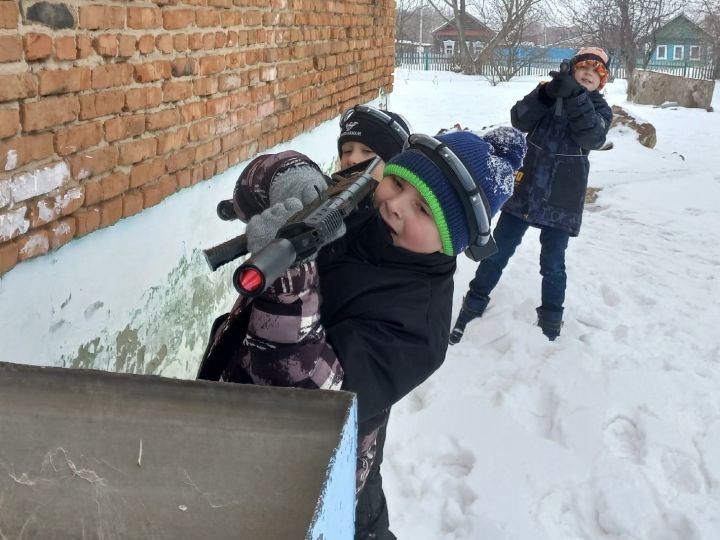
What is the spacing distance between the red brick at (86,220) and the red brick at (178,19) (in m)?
0.71

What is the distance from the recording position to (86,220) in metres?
2.12

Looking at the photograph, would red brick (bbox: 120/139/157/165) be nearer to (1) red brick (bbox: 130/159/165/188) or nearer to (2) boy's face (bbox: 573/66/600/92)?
(1) red brick (bbox: 130/159/165/188)

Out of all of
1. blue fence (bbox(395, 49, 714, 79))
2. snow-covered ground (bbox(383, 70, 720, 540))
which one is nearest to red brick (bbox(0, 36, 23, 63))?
snow-covered ground (bbox(383, 70, 720, 540))

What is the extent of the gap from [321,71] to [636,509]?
297cm

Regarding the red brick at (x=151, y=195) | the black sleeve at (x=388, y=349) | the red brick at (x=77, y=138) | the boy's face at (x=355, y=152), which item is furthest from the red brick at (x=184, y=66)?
the black sleeve at (x=388, y=349)

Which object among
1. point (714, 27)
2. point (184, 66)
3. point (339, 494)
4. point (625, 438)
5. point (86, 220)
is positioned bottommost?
point (625, 438)

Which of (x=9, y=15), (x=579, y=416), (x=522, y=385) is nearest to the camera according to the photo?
(x=9, y=15)

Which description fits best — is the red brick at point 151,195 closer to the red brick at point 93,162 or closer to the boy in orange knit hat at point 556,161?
the red brick at point 93,162

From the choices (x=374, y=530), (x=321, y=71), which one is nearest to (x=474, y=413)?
(x=374, y=530)

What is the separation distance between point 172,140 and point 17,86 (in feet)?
2.69

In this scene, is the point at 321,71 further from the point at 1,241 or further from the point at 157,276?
the point at 1,241

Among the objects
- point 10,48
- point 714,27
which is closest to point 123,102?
point 10,48

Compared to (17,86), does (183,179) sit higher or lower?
lower

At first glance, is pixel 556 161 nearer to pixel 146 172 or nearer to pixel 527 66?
pixel 146 172
